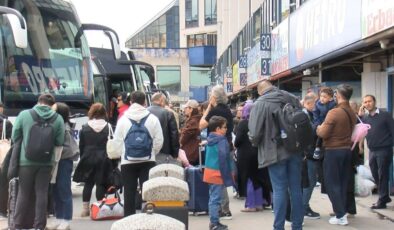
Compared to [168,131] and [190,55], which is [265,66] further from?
[190,55]

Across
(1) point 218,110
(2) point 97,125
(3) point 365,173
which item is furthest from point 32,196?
(3) point 365,173

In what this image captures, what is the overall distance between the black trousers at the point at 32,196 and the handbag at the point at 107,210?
4.59ft

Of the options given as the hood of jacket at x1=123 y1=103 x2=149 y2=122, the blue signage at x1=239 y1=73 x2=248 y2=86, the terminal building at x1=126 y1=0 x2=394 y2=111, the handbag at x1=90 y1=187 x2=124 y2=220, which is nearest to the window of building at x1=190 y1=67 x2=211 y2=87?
the terminal building at x1=126 y1=0 x2=394 y2=111

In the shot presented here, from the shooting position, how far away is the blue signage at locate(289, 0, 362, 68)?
10.0 metres

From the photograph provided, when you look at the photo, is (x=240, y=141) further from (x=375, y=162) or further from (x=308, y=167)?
(x=375, y=162)

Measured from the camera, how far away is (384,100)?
472 inches

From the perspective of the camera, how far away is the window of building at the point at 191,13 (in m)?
73.8

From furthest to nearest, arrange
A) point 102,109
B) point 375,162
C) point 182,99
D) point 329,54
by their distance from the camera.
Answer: point 182,99 < point 329,54 < point 375,162 < point 102,109

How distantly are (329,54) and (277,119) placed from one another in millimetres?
4735

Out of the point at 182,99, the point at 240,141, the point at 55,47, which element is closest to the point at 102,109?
the point at 240,141

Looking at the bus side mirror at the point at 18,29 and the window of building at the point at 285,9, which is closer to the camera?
the bus side mirror at the point at 18,29

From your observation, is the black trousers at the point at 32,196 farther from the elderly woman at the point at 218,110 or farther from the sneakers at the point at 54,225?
the elderly woman at the point at 218,110

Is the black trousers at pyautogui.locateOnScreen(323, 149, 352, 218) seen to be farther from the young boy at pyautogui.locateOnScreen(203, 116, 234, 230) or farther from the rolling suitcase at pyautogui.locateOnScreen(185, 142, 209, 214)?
the rolling suitcase at pyautogui.locateOnScreen(185, 142, 209, 214)

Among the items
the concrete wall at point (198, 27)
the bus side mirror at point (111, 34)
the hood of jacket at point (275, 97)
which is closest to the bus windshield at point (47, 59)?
the bus side mirror at point (111, 34)
